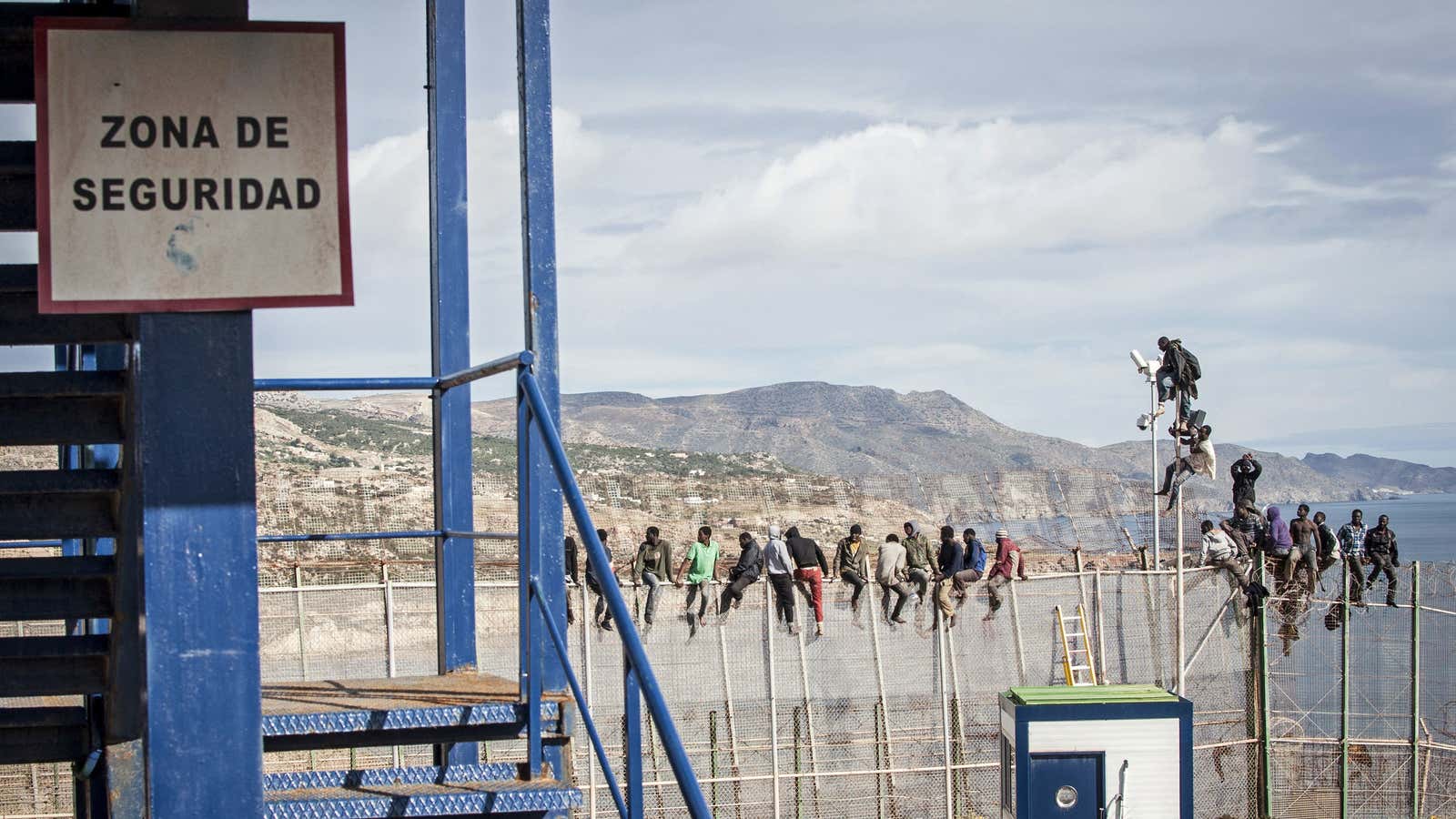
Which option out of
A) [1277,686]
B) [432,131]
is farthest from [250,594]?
[1277,686]

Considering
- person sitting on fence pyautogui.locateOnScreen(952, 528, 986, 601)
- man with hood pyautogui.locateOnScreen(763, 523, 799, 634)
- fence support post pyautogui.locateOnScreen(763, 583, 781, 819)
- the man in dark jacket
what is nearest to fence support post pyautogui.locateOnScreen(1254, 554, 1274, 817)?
the man in dark jacket

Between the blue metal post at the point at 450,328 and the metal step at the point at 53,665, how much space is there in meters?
1.52

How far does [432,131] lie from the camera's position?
6.67 m

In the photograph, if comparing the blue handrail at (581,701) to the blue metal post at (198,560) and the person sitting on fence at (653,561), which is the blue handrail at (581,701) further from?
the person sitting on fence at (653,561)

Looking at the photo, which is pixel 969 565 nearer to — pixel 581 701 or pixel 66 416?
pixel 581 701

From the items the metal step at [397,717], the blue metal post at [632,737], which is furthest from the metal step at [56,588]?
the blue metal post at [632,737]

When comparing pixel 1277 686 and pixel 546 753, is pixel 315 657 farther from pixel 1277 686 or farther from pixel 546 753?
pixel 546 753

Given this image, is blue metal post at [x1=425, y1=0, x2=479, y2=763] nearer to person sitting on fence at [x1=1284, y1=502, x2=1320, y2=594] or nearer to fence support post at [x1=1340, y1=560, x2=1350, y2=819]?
fence support post at [x1=1340, y1=560, x2=1350, y2=819]

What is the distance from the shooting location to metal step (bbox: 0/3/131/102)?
3949mm

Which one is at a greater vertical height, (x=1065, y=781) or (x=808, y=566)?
(x=808, y=566)

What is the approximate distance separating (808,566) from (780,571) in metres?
0.73

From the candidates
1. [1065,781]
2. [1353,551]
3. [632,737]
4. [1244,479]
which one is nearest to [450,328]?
[632,737]

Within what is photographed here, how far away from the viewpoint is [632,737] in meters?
3.68

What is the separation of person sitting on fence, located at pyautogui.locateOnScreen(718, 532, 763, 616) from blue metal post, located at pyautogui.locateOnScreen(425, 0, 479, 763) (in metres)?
14.9
